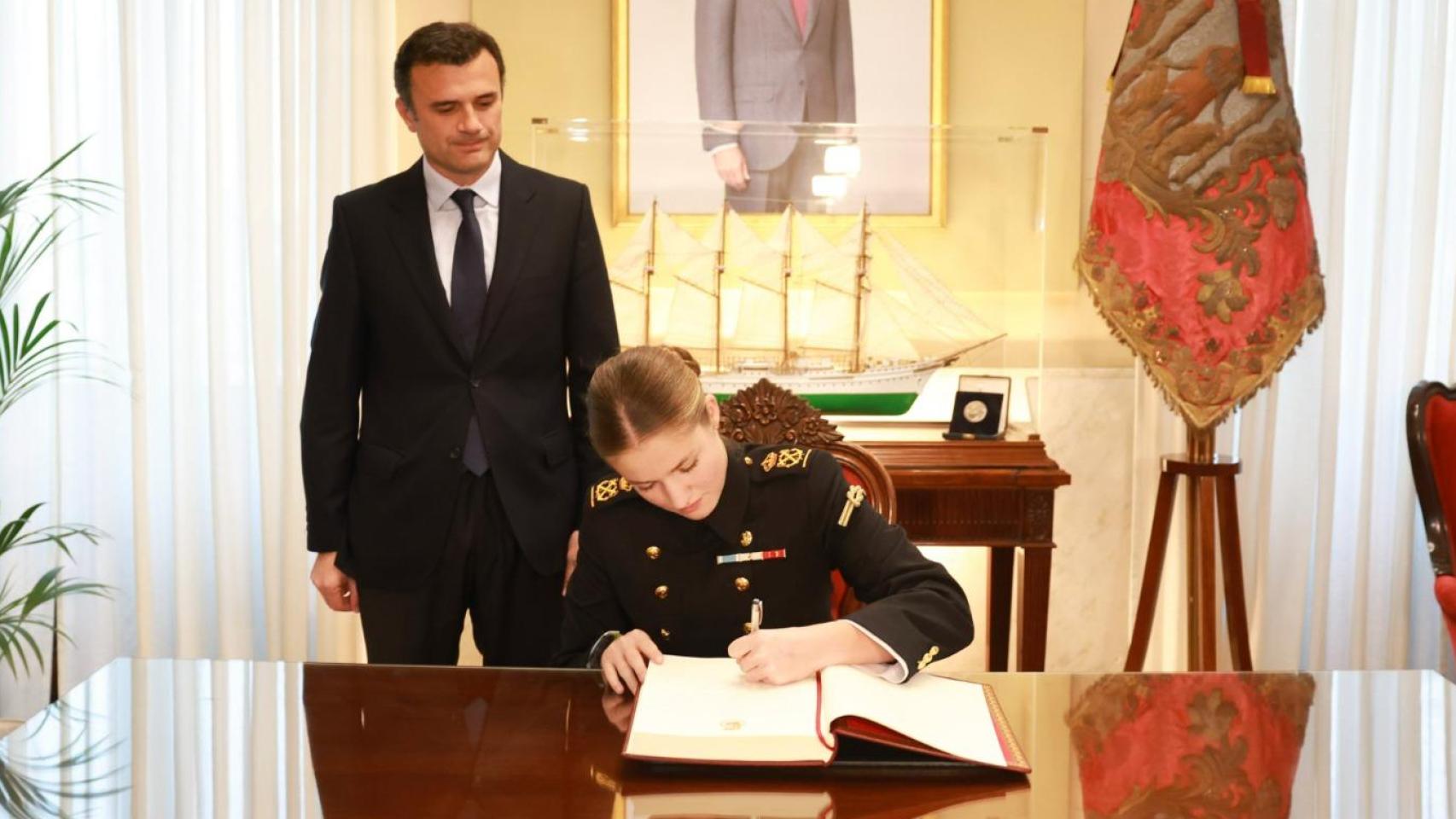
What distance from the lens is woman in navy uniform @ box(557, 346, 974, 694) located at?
208cm

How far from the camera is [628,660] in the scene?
1.92m

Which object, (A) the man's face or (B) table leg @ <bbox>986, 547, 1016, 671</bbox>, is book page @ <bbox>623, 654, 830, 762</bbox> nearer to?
(A) the man's face

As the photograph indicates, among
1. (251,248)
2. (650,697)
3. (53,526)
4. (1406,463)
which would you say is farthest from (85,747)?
(1406,463)

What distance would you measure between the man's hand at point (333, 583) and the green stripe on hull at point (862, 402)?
131 cm

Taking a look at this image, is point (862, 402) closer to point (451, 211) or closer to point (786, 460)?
point (451, 211)

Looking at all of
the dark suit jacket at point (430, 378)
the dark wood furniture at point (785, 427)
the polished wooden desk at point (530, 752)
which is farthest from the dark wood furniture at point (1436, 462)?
the dark suit jacket at point (430, 378)

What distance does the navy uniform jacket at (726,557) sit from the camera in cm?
224

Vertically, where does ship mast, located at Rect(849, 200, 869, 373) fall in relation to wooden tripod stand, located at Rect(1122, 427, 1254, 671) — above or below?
above

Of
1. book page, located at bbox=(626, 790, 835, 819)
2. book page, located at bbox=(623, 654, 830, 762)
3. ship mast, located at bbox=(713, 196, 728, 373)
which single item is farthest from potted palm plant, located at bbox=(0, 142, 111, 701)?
book page, located at bbox=(626, 790, 835, 819)

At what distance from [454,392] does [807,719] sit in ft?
4.13

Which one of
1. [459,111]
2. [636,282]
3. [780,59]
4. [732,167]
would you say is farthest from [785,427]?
[780,59]

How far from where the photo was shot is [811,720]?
1.68 m

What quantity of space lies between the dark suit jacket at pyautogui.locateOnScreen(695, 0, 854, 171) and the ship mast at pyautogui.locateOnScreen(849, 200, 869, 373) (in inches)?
21.0

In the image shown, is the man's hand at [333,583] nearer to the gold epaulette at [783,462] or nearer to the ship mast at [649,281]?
the gold epaulette at [783,462]
